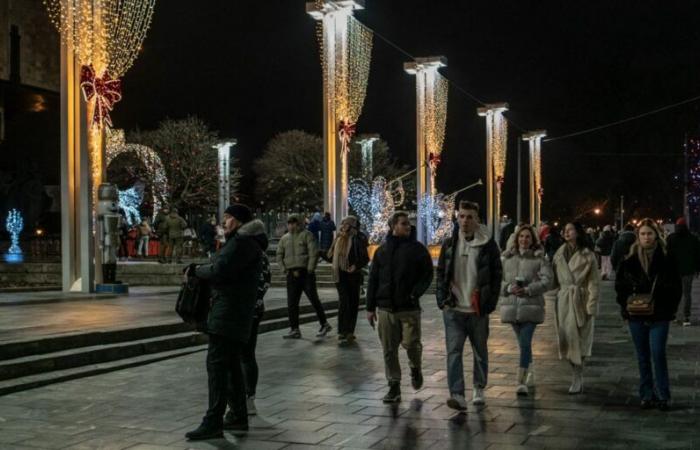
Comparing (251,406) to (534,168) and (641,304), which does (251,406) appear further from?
(534,168)

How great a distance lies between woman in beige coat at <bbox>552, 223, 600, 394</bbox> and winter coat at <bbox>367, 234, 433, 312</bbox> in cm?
152

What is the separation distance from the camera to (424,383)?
9.21 metres

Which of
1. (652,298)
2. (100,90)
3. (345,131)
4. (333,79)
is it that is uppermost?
(333,79)

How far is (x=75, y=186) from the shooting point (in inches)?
688

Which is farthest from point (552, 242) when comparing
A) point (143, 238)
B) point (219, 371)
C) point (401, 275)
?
point (143, 238)

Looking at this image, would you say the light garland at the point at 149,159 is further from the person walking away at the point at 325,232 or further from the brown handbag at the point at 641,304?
the brown handbag at the point at 641,304

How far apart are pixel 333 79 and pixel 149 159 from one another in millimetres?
25641

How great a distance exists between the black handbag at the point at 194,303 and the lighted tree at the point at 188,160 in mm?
46408

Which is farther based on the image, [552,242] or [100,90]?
[552,242]

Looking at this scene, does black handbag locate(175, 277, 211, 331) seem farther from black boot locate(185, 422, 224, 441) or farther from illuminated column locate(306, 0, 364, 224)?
illuminated column locate(306, 0, 364, 224)

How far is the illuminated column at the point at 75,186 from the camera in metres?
17.0

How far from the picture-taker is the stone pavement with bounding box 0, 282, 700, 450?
6.70m

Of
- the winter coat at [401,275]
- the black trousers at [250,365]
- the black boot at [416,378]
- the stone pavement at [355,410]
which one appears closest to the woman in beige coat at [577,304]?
the stone pavement at [355,410]

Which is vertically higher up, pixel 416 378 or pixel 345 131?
pixel 345 131
